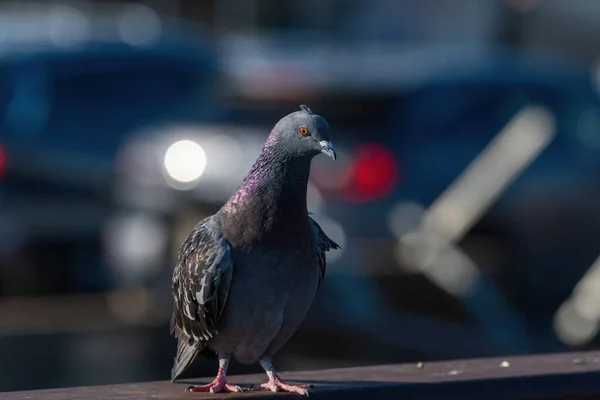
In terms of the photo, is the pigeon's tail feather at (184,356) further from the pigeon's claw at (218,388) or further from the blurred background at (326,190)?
the blurred background at (326,190)

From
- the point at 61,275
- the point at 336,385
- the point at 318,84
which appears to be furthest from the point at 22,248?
the point at 336,385

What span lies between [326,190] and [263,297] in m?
5.42

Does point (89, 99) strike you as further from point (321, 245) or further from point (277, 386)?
point (277, 386)

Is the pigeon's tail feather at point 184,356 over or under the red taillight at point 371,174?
over

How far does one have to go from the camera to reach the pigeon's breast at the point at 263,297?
3830 mm

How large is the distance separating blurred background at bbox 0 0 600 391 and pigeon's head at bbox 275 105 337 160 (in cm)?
411

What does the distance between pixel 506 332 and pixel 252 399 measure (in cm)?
568

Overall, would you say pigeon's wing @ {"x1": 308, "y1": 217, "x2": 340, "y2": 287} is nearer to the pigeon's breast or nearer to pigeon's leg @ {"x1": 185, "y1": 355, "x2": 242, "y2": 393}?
→ the pigeon's breast

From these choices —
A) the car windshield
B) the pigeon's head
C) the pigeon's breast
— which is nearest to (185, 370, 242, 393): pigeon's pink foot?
the pigeon's breast

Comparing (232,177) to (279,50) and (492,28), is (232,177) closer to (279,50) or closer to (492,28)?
(279,50)

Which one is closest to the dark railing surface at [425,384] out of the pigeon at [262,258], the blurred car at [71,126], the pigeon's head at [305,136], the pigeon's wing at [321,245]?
the pigeon at [262,258]

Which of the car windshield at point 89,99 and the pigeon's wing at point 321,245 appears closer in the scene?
the pigeon's wing at point 321,245

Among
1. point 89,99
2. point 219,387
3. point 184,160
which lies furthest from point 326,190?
point 219,387

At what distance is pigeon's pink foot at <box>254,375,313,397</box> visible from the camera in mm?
3697
